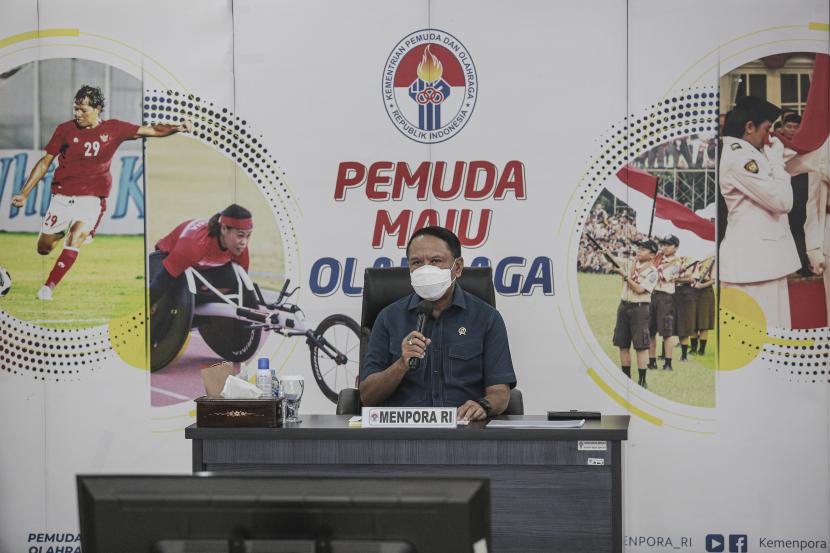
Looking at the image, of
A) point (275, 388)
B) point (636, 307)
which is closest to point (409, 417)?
point (275, 388)

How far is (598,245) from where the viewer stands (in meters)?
4.49

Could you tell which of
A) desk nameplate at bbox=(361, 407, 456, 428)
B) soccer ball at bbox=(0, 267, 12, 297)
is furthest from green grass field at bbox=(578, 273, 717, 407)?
→ soccer ball at bbox=(0, 267, 12, 297)

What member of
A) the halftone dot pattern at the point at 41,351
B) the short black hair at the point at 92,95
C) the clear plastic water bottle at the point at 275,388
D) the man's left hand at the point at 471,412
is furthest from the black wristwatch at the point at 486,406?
the short black hair at the point at 92,95

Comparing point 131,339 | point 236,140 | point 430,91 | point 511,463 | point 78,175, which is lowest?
point 511,463

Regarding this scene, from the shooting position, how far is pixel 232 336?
181 inches

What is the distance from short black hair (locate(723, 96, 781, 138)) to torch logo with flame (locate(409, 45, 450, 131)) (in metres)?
1.30

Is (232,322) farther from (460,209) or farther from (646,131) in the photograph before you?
(646,131)

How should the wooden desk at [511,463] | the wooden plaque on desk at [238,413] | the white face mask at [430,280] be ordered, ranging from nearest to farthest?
the wooden desk at [511,463]
the wooden plaque on desk at [238,413]
the white face mask at [430,280]

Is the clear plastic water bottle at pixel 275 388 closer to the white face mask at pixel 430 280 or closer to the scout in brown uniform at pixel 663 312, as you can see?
the white face mask at pixel 430 280

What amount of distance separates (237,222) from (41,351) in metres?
1.13

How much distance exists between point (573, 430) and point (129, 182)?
2730 millimetres

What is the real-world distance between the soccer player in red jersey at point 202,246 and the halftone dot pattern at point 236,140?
161 millimetres

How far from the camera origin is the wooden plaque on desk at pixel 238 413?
2906mm

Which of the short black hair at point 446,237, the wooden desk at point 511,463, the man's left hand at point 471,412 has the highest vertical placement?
the short black hair at point 446,237
